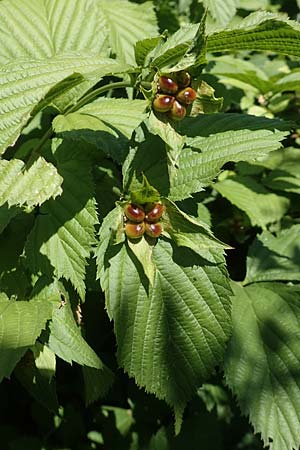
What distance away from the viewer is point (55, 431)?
244 centimetres

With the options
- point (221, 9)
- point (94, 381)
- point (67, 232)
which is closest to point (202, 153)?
point (67, 232)

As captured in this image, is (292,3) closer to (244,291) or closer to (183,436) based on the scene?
(244,291)

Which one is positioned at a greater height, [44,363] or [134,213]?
[134,213]

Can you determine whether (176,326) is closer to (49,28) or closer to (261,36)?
(261,36)

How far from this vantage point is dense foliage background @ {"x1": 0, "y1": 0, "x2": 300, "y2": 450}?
4.03 feet

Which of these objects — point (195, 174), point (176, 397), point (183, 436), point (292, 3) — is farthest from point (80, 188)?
point (292, 3)

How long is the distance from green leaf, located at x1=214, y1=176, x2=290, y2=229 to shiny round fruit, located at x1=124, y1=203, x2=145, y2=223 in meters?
0.79

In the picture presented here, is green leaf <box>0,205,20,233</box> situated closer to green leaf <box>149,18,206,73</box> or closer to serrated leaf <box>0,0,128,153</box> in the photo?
serrated leaf <box>0,0,128,153</box>

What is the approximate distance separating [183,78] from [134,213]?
297 mm

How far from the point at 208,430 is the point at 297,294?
854 millimetres

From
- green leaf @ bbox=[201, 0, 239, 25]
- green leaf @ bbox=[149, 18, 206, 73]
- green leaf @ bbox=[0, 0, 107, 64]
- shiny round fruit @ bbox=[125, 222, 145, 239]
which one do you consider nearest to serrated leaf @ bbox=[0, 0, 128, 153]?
green leaf @ bbox=[0, 0, 107, 64]

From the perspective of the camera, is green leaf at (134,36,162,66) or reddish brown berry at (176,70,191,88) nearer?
reddish brown berry at (176,70,191,88)

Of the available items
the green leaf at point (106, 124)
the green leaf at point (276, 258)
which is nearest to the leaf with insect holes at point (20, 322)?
the green leaf at point (106, 124)

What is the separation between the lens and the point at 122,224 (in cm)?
128
